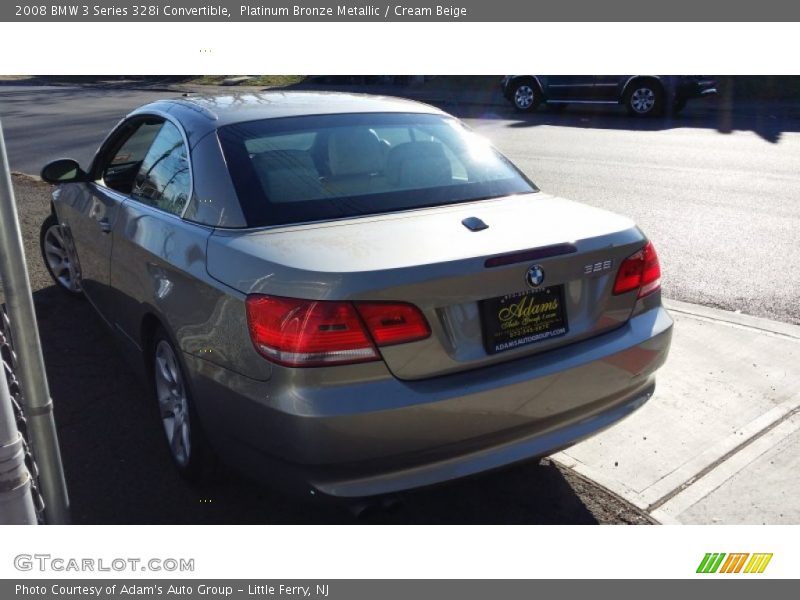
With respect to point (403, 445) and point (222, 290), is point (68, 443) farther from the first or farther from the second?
point (403, 445)

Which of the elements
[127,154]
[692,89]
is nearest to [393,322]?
[127,154]

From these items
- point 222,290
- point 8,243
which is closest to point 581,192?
point 222,290

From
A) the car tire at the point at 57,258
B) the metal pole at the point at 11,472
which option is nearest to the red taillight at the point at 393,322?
the metal pole at the point at 11,472

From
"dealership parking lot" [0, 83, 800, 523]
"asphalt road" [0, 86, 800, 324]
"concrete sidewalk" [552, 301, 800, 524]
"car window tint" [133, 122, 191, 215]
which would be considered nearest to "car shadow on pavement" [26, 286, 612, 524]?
"dealership parking lot" [0, 83, 800, 523]

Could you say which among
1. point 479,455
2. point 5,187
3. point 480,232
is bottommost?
point 479,455

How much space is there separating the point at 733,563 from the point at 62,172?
408cm

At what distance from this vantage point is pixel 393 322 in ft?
8.50

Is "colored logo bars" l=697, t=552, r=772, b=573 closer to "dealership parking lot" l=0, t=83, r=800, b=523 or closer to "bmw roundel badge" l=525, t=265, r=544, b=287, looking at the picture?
"dealership parking lot" l=0, t=83, r=800, b=523

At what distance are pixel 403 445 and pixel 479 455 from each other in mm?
322

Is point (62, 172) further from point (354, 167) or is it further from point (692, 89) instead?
point (692, 89)

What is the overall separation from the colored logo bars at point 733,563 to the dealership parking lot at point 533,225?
12.3 inches

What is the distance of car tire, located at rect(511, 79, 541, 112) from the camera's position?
736 inches

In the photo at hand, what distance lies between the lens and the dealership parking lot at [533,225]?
3334 mm

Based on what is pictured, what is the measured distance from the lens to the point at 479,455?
2.77m
